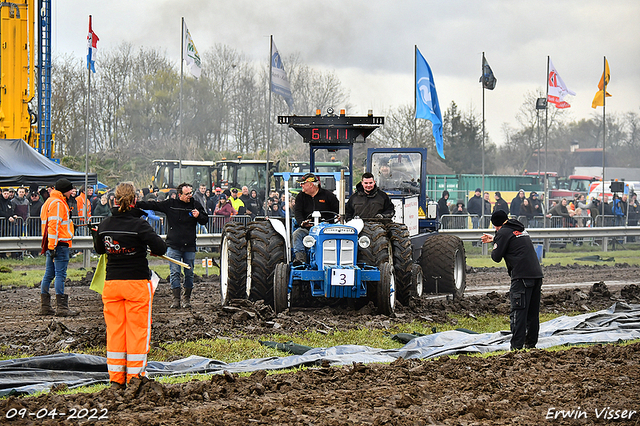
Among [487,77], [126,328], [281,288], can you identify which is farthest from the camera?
[487,77]

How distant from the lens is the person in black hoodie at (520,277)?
8.68m

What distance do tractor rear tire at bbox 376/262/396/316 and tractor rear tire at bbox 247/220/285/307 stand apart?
1528 mm

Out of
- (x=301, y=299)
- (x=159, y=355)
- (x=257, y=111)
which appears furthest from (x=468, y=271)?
(x=257, y=111)

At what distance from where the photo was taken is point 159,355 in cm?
829

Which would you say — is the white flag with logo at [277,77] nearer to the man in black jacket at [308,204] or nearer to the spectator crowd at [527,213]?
the spectator crowd at [527,213]

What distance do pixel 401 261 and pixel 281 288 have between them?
2016mm

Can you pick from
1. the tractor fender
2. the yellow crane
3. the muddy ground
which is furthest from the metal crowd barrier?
the muddy ground

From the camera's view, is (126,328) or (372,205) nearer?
(126,328)

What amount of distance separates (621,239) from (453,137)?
94.6ft

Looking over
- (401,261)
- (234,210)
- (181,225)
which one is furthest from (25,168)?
(401,261)

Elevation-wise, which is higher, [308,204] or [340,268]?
[308,204]

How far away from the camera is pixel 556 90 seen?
2836 centimetres

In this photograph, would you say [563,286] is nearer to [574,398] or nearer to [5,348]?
[574,398]

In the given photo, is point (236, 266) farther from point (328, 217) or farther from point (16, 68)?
point (16, 68)
